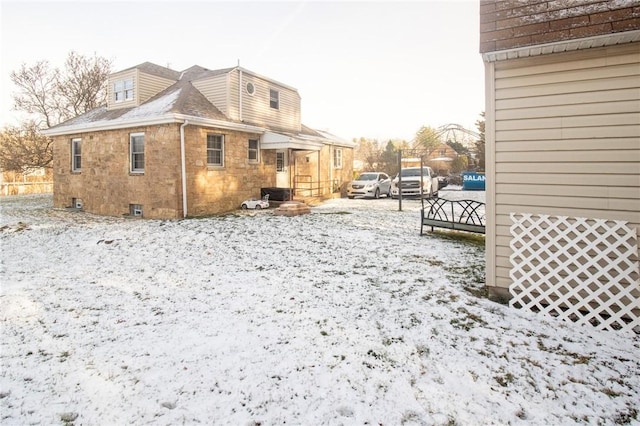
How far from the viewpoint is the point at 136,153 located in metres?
13.5

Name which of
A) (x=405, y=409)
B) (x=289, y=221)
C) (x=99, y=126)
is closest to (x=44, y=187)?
(x=99, y=126)

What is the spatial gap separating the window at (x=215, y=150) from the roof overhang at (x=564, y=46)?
11.1 metres

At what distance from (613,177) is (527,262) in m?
1.40

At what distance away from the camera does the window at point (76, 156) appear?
1577cm

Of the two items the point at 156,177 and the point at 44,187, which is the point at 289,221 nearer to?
the point at 156,177

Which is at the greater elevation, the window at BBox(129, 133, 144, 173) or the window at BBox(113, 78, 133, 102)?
the window at BBox(113, 78, 133, 102)

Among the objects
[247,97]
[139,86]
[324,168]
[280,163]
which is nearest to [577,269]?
[247,97]

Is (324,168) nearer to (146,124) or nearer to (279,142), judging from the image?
(279,142)

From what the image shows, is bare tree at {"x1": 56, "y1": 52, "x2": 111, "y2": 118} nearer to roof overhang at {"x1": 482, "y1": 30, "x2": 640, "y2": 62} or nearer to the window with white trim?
the window with white trim

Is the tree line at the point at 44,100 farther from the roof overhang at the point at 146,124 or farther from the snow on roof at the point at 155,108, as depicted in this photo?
the snow on roof at the point at 155,108

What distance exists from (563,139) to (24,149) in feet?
95.8

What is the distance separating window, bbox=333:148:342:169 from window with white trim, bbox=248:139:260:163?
8.11 meters

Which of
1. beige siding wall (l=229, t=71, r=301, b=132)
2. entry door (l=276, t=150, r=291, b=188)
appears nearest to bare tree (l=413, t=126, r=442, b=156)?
entry door (l=276, t=150, r=291, b=188)

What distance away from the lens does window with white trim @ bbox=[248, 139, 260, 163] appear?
610 inches
